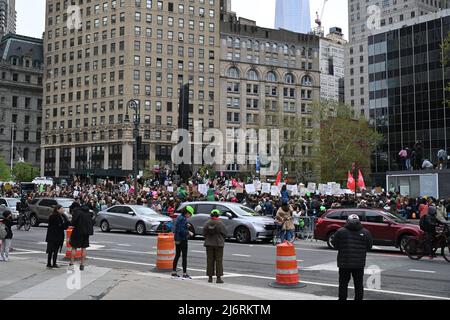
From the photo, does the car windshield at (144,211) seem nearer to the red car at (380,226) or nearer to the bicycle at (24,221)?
the bicycle at (24,221)

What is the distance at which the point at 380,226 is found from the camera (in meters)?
19.0

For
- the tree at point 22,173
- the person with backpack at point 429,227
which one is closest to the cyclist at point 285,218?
the person with backpack at point 429,227

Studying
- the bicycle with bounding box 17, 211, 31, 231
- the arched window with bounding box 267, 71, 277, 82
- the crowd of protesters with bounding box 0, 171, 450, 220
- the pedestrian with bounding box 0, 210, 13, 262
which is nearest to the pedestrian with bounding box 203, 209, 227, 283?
the pedestrian with bounding box 0, 210, 13, 262

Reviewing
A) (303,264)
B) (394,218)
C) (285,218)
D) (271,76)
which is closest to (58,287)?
(303,264)

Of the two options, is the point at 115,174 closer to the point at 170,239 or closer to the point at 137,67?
the point at 137,67

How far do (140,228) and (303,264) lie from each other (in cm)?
1253

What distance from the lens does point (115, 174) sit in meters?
95.0

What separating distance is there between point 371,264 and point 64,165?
317 feet

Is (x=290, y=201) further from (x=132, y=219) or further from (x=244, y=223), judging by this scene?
(x=132, y=219)

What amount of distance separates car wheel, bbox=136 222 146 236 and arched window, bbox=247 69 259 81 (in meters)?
84.6

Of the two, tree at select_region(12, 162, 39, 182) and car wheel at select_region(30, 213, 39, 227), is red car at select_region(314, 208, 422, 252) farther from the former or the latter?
tree at select_region(12, 162, 39, 182)

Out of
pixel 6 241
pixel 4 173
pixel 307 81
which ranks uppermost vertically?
pixel 307 81

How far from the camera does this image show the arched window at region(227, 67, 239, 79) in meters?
107
